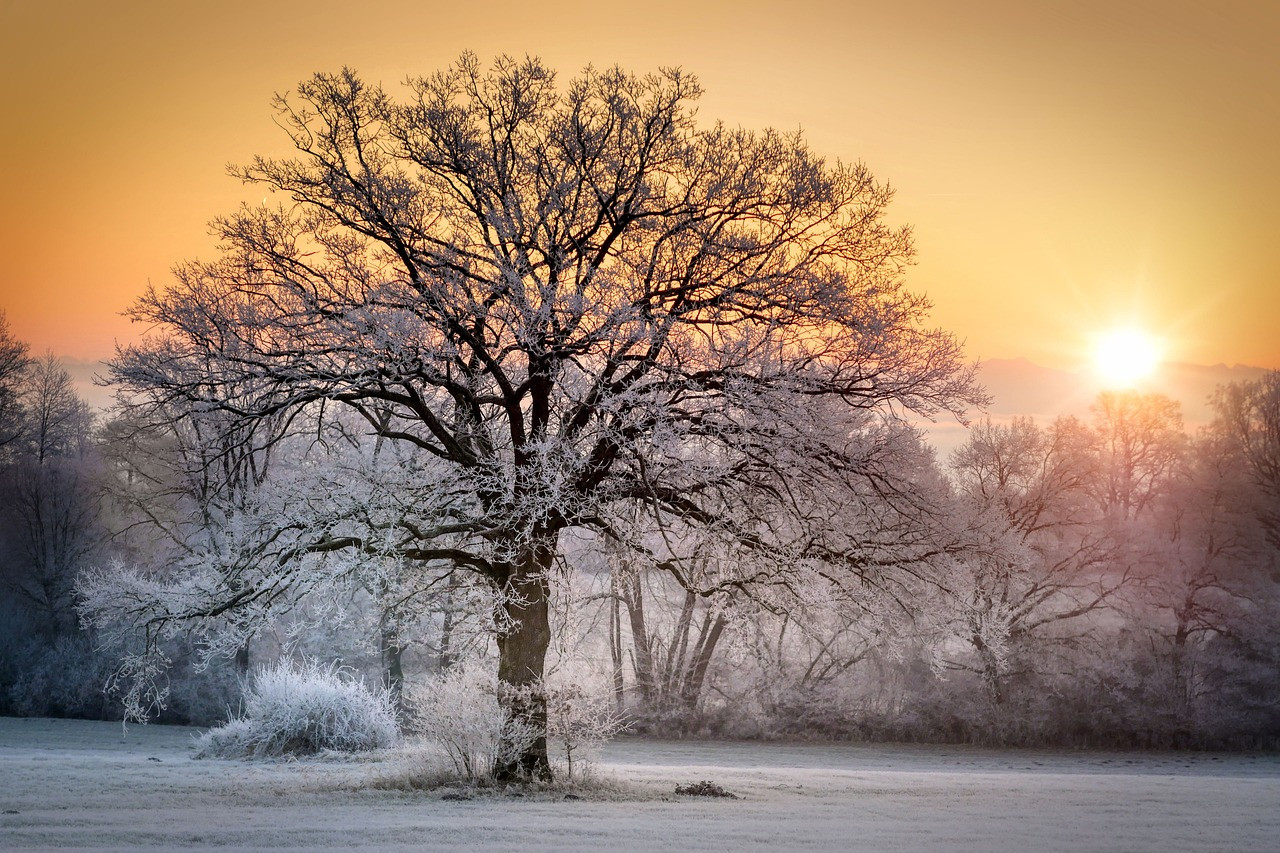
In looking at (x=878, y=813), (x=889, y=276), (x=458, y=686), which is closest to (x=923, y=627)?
(x=878, y=813)

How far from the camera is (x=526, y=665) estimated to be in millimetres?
15383

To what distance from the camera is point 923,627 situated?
16344 mm

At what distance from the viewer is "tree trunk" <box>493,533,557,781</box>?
587 inches

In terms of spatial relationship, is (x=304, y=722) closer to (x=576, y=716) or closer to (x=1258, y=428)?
(x=576, y=716)

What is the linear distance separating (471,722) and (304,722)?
8.04 metres

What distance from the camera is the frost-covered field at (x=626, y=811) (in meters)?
11.9

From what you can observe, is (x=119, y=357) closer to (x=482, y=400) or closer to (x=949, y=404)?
(x=482, y=400)

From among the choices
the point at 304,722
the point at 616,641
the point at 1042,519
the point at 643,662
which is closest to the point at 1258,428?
the point at 1042,519

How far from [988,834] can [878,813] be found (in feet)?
7.40

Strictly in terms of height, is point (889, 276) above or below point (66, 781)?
above

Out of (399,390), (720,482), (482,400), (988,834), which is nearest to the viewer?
(988,834)

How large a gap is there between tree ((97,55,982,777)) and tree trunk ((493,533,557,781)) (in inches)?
1.9

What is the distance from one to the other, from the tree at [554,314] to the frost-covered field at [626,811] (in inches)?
96.2

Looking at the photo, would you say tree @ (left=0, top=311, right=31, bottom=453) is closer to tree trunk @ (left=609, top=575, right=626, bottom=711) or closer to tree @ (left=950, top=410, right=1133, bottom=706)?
tree trunk @ (left=609, top=575, right=626, bottom=711)
